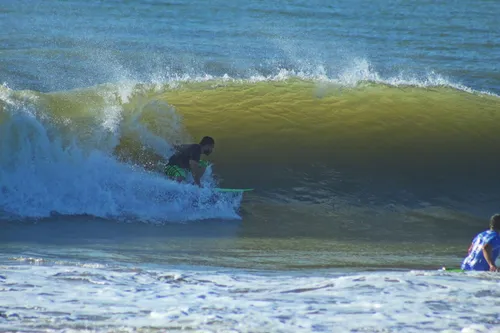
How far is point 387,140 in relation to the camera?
51.9 feet

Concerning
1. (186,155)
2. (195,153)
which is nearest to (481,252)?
(195,153)

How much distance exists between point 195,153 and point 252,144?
2.53 metres

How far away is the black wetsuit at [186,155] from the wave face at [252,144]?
382mm

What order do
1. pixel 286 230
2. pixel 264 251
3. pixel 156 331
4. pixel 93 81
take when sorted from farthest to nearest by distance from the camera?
pixel 93 81 < pixel 286 230 < pixel 264 251 < pixel 156 331

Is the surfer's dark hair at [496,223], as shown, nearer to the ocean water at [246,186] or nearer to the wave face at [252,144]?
the ocean water at [246,186]

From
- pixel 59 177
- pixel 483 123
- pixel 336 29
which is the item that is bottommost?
pixel 59 177

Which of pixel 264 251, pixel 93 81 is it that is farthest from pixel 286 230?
pixel 93 81

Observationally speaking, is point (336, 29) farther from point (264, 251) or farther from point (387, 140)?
point (264, 251)

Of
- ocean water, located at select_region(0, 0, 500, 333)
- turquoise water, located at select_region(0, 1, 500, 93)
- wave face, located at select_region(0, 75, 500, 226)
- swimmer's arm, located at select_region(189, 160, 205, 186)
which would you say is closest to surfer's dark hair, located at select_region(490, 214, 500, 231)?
ocean water, located at select_region(0, 0, 500, 333)

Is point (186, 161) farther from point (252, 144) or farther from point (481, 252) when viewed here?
point (481, 252)

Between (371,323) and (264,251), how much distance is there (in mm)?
3938

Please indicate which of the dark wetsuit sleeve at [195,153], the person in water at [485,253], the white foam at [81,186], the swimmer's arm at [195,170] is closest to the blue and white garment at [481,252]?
the person in water at [485,253]

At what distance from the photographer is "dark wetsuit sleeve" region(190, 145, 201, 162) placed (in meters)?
12.8

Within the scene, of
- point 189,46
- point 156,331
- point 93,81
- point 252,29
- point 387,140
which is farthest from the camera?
point 252,29
